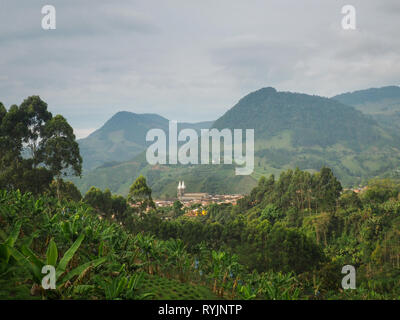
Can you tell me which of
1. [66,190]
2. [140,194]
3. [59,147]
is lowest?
[140,194]

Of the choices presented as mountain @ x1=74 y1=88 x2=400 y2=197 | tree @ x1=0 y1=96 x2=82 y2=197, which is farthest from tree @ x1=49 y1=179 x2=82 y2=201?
mountain @ x1=74 y1=88 x2=400 y2=197

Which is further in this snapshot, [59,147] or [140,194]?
[140,194]

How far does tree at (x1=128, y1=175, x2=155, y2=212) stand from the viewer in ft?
58.3

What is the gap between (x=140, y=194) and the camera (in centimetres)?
1797

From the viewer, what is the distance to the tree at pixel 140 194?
58.3 feet

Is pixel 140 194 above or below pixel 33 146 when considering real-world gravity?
below

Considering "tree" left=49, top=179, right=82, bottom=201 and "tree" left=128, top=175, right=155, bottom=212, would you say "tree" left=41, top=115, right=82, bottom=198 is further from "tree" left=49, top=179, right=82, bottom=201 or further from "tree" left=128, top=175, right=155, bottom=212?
"tree" left=128, top=175, right=155, bottom=212

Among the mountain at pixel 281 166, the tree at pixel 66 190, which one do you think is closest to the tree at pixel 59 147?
the tree at pixel 66 190

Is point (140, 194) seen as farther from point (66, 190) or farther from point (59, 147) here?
point (59, 147)

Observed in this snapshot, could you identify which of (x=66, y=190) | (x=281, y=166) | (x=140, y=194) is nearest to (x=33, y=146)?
(x=66, y=190)

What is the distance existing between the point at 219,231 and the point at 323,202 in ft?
61.9

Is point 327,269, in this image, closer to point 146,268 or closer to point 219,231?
point 219,231

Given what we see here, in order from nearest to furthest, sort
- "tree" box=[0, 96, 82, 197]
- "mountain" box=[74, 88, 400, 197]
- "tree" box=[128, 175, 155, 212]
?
"tree" box=[0, 96, 82, 197], "tree" box=[128, 175, 155, 212], "mountain" box=[74, 88, 400, 197]

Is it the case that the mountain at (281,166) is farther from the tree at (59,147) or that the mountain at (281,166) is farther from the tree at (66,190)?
the tree at (59,147)
